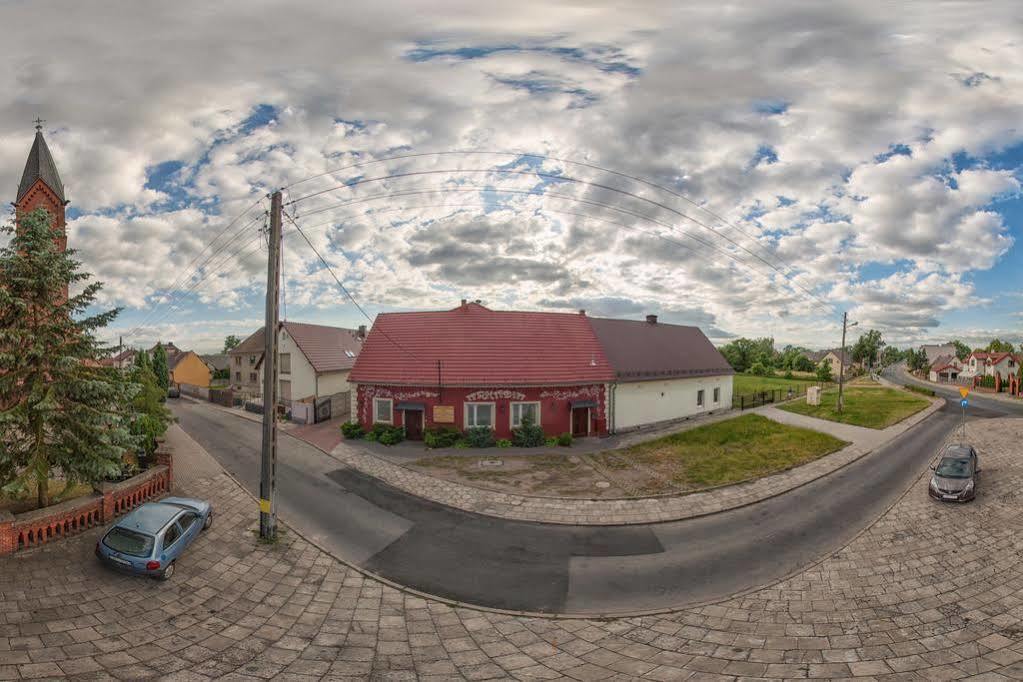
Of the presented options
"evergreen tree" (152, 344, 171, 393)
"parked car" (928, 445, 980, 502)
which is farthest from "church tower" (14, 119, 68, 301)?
"parked car" (928, 445, 980, 502)

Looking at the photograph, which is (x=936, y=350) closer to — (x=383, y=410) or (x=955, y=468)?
(x=955, y=468)

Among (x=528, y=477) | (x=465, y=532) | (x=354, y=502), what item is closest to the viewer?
(x=465, y=532)

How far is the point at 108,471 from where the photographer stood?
42.2 feet

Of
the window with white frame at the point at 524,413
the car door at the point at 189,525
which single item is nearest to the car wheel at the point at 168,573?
the car door at the point at 189,525

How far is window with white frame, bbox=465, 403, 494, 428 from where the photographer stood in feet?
85.6

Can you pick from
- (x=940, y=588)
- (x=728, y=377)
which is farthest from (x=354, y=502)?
(x=728, y=377)

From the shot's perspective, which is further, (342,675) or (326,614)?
(326,614)

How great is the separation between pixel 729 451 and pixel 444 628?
19.8 meters

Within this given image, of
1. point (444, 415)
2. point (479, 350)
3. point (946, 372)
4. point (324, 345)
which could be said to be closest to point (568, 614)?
point (444, 415)

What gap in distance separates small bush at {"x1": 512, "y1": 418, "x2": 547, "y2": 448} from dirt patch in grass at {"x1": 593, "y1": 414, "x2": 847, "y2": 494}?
317 centimetres

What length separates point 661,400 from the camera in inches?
1266

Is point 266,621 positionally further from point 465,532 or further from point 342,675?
point 465,532

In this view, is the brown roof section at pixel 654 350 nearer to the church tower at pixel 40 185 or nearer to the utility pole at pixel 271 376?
the utility pole at pixel 271 376

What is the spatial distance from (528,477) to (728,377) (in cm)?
2588
